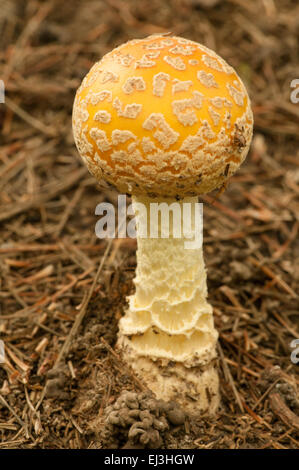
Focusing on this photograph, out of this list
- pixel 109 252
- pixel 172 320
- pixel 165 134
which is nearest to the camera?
pixel 165 134

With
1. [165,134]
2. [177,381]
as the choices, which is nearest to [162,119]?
[165,134]

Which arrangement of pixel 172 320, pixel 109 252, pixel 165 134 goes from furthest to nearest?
1. pixel 109 252
2. pixel 172 320
3. pixel 165 134

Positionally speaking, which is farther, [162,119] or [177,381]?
[177,381]

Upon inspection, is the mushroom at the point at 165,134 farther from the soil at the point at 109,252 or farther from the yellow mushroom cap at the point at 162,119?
the soil at the point at 109,252

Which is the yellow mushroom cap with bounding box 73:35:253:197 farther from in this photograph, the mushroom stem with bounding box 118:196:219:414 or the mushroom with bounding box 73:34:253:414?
the mushroom stem with bounding box 118:196:219:414

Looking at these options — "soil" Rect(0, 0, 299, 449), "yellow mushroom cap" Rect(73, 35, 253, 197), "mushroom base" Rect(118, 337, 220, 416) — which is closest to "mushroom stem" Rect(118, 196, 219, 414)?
"mushroom base" Rect(118, 337, 220, 416)

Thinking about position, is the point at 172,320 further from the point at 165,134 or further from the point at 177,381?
the point at 165,134

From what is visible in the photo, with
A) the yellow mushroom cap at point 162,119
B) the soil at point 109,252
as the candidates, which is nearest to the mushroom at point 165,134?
the yellow mushroom cap at point 162,119
